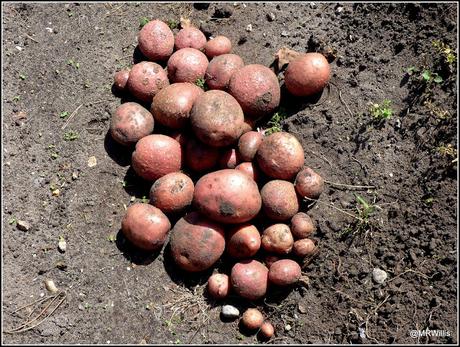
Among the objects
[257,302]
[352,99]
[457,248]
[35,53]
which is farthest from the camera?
[35,53]

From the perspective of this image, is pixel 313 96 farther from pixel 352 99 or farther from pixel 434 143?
pixel 434 143

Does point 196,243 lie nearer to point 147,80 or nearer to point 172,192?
point 172,192

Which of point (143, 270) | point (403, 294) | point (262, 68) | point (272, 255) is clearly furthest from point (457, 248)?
point (143, 270)

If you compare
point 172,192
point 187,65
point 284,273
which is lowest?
point 284,273

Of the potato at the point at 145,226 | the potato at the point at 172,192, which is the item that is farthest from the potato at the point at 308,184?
the potato at the point at 145,226

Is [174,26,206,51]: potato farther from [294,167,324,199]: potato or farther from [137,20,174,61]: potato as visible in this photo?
[294,167,324,199]: potato

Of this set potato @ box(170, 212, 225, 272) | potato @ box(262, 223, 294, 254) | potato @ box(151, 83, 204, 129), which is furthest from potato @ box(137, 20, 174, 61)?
potato @ box(262, 223, 294, 254)

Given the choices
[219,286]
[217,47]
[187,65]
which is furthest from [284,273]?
[217,47]
